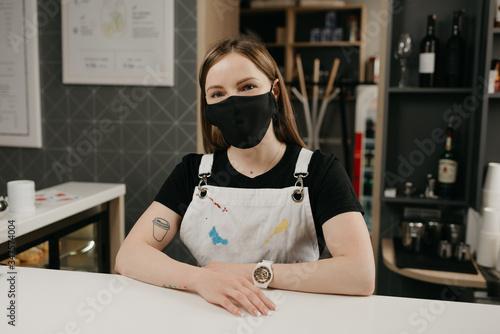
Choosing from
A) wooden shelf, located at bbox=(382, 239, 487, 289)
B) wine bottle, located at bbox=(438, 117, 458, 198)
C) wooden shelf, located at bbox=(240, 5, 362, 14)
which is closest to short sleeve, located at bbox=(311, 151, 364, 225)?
wooden shelf, located at bbox=(382, 239, 487, 289)

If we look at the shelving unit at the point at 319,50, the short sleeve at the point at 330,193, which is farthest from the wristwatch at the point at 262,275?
the shelving unit at the point at 319,50

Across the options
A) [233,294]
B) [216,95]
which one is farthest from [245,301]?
[216,95]

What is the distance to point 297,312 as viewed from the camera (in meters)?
1.01

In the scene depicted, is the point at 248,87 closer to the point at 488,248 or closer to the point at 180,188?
the point at 180,188

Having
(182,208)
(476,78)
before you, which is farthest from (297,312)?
(476,78)

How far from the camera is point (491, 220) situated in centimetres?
223

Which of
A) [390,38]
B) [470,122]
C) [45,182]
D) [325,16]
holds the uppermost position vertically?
[325,16]

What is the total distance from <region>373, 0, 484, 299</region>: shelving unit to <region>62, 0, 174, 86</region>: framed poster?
1.30 metres

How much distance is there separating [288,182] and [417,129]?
1.47 meters

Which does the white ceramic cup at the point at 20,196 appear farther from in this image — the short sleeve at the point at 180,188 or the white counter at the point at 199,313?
the white counter at the point at 199,313

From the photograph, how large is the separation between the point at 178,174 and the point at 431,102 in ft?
5.57

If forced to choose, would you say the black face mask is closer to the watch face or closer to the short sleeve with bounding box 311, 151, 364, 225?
the short sleeve with bounding box 311, 151, 364, 225

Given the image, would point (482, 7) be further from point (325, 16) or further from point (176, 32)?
point (325, 16)

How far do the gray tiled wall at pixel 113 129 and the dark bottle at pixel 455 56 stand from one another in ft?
4.66
